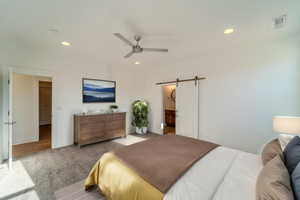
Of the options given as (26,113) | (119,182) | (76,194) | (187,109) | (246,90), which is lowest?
(76,194)

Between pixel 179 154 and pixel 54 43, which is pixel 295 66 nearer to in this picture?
pixel 179 154

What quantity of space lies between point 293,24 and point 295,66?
33.7 inches

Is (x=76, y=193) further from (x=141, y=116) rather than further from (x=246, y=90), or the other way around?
(x=246, y=90)

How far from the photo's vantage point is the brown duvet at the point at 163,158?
131cm

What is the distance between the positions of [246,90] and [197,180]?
2858mm

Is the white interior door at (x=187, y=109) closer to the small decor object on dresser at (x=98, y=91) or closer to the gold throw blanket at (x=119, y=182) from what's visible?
the small decor object on dresser at (x=98, y=91)

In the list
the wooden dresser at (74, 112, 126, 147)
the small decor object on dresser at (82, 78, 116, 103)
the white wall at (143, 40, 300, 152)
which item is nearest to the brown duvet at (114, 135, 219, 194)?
the white wall at (143, 40, 300, 152)

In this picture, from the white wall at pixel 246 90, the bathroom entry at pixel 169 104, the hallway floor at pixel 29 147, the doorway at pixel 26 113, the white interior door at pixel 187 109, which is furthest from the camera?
the bathroom entry at pixel 169 104

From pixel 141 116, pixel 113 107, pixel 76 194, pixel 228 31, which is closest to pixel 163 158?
pixel 76 194

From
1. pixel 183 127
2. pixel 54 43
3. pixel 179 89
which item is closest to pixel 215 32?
pixel 179 89

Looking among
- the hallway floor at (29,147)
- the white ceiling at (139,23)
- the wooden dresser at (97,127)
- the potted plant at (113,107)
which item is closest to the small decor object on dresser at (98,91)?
the potted plant at (113,107)

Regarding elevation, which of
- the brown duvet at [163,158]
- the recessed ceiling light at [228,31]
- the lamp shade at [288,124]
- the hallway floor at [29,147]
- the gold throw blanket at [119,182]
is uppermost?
the recessed ceiling light at [228,31]

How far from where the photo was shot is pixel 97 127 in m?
4.04

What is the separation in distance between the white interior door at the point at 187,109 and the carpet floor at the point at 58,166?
231cm
